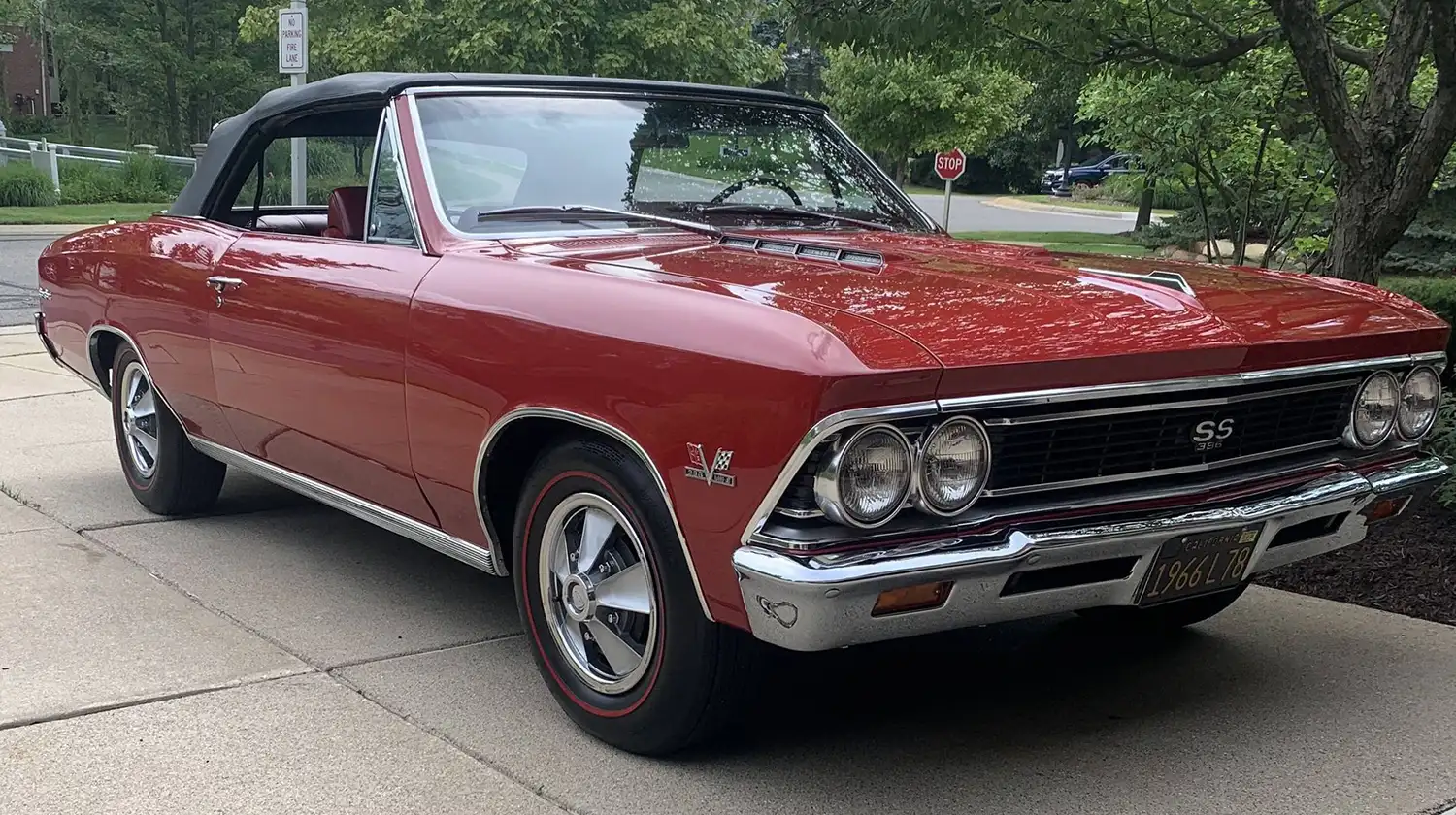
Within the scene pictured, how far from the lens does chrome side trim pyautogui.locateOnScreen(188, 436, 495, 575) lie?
12.9ft

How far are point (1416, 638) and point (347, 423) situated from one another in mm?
3334

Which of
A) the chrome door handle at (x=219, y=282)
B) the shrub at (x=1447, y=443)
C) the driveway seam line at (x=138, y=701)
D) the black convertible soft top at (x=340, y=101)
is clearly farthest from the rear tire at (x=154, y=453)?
the shrub at (x=1447, y=443)

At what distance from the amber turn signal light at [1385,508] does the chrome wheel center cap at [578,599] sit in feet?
6.38

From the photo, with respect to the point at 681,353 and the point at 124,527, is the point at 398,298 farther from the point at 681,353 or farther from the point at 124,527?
the point at 124,527

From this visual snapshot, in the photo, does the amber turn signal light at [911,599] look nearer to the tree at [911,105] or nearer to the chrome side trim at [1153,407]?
the chrome side trim at [1153,407]

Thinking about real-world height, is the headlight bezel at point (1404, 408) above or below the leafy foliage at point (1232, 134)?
below

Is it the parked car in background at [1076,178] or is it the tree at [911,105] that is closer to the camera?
the tree at [911,105]

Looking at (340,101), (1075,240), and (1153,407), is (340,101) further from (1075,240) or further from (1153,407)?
(1075,240)

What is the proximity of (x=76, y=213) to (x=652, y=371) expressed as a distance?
25.3 m

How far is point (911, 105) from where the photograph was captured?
25266 mm

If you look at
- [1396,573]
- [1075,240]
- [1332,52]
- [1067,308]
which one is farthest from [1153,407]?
[1075,240]

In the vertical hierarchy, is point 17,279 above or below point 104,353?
below

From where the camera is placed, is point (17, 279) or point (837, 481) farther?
point (17, 279)

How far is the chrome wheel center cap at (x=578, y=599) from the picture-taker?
3492 millimetres
